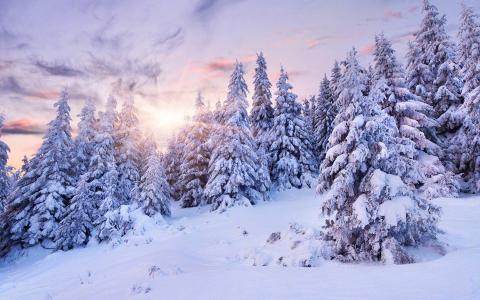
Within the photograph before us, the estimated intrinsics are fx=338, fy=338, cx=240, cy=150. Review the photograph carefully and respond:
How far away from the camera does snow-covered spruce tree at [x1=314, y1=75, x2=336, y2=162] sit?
3916 centimetres

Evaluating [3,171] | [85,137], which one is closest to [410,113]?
[85,137]

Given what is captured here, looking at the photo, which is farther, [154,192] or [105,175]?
[105,175]

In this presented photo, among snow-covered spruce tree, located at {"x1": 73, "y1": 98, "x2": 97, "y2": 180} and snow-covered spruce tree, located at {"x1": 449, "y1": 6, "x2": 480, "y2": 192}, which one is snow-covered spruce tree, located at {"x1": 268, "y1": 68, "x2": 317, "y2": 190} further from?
snow-covered spruce tree, located at {"x1": 73, "y1": 98, "x2": 97, "y2": 180}

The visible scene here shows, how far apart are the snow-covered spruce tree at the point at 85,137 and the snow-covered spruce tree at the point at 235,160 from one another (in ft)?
40.9

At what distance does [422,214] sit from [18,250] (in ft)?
92.0

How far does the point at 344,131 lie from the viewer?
12.0 metres

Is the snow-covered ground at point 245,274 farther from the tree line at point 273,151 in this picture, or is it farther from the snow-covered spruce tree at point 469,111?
the snow-covered spruce tree at point 469,111

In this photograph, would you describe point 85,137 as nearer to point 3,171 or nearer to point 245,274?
point 3,171

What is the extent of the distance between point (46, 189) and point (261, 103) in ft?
70.1

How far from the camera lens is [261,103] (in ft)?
118

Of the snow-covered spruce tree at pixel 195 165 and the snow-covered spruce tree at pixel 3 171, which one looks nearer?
the snow-covered spruce tree at pixel 3 171

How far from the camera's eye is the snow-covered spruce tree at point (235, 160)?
26.7 metres

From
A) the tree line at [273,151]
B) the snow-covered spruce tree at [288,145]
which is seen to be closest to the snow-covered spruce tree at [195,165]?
the tree line at [273,151]

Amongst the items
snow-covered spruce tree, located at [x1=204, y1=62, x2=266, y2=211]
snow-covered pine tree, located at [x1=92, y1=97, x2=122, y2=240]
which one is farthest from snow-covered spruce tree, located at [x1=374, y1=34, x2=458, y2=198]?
snow-covered pine tree, located at [x1=92, y1=97, x2=122, y2=240]
